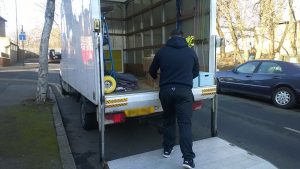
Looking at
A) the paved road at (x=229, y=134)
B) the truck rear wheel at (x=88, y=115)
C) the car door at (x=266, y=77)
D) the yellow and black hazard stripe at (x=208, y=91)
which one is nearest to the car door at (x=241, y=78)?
the car door at (x=266, y=77)

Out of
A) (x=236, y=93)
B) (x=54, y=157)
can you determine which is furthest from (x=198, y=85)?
(x=236, y=93)

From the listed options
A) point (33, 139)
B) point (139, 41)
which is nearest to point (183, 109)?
point (33, 139)

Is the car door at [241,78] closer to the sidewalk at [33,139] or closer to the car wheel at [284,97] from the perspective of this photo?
the car wheel at [284,97]

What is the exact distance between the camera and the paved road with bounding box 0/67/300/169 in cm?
553

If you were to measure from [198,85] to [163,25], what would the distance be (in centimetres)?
226

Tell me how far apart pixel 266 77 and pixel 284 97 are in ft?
3.01

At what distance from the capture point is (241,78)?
36.6 feet

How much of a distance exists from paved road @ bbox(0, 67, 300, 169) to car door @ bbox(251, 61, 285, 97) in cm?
102

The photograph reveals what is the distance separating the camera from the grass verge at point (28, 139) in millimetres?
4914

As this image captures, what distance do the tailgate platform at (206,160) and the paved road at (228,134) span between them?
33 cm

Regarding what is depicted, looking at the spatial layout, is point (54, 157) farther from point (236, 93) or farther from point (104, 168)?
point (236, 93)

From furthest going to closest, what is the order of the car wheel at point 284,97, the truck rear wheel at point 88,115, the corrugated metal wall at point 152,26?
1. the car wheel at point 284,97
2. the truck rear wheel at point 88,115
3. the corrugated metal wall at point 152,26

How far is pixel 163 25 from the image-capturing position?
7.55 m

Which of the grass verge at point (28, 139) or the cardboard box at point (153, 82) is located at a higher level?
the cardboard box at point (153, 82)
